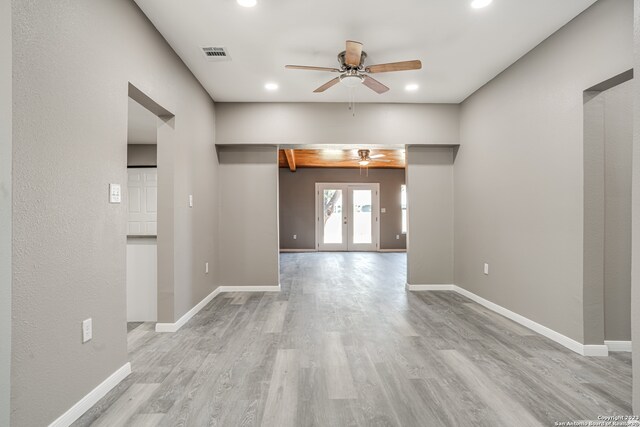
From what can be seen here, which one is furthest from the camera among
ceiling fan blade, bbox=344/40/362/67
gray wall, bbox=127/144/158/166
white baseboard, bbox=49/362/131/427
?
gray wall, bbox=127/144/158/166

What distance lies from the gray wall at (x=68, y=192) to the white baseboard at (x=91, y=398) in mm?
32

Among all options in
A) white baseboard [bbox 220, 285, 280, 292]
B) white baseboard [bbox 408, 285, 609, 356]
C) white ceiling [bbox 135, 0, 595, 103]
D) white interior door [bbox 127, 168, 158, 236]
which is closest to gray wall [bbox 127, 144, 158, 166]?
white interior door [bbox 127, 168, 158, 236]

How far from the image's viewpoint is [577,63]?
253cm

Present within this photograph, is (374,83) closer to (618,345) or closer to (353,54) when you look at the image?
(353,54)

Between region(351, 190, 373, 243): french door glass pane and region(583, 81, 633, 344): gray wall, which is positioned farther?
region(351, 190, 373, 243): french door glass pane

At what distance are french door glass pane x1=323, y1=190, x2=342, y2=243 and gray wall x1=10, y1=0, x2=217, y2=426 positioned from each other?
7383 millimetres

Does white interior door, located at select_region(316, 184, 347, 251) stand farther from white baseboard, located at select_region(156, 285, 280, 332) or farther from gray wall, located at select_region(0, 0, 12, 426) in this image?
gray wall, located at select_region(0, 0, 12, 426)

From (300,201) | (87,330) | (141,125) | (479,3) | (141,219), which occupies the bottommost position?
(87,330)

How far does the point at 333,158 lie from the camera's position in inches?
317

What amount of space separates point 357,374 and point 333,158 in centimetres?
639

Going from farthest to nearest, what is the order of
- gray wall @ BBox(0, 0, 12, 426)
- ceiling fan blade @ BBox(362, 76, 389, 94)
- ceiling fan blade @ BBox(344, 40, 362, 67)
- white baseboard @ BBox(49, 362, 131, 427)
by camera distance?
ceiling fan blade @ BBox(362, 76, 389, 94), ceiling fan blade @ BBox(344, 40, 362, 67), white baseboard @ BBox(49, 362, 131, 427), gray wall @ BBox(0, 0, 12, 426)

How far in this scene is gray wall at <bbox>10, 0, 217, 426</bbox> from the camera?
1.41m

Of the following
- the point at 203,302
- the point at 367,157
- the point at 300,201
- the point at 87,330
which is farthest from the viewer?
the point at 300,201

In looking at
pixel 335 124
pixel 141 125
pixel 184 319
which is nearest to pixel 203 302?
pixel 184 319
